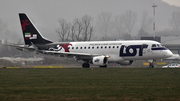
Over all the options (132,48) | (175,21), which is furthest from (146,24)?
(132,48)

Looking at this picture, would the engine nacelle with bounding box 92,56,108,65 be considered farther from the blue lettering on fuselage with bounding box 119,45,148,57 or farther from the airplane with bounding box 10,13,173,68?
A: the blue lettering on fuselage with bounding box 119,45,148,57

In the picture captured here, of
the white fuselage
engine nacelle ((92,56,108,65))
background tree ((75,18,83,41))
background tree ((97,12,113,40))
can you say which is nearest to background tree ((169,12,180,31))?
background tree ((97,12,113,40))

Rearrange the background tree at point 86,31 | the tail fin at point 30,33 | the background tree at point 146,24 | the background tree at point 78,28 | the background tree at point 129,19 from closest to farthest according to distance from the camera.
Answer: the tail fin at point 30,33, the background tree at point 78,28, the background tree at point 86,31, the background tree at point 146,24, the background tree at point 129,19

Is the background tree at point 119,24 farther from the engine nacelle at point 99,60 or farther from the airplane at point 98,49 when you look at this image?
the engine nacelle at point 99,60

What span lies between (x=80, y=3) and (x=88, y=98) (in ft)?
462

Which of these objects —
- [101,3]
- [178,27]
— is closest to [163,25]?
[178,27]

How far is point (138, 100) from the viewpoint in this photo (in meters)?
15.2

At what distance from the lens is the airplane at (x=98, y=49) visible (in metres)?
45.1

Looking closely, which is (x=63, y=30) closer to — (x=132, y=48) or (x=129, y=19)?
(x=132, y=48)

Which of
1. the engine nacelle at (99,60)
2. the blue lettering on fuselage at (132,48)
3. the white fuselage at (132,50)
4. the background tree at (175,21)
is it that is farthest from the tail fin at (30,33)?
the background tree at (175,21)

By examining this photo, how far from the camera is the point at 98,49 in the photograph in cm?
4809

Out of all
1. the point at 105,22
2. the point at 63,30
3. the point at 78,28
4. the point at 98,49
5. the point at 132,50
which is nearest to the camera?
the point at 132,50

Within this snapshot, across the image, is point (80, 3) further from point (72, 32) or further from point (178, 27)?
point (72, 32)

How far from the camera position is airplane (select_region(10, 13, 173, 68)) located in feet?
148
